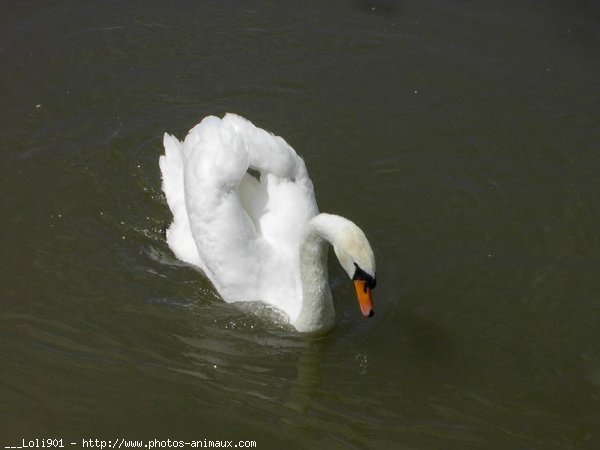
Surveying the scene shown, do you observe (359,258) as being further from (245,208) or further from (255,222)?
(245,208)

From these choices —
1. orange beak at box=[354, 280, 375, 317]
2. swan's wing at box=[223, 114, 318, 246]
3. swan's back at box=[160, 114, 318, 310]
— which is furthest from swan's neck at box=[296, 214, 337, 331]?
swan's wing at box=[223, 114, 318, 246]

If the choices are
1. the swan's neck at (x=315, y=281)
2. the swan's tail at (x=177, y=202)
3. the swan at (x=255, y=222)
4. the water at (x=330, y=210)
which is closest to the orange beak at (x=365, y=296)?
the swan's neck at (x=315, y=281)

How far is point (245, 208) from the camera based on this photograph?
6957 mm

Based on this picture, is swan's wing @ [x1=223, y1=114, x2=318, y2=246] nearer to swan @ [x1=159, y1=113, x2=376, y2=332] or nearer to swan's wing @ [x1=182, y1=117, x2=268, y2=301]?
swan @ [x1=159, y1=113, x2=376, y2=332]

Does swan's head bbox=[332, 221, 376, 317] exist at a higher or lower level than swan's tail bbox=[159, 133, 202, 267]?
higher

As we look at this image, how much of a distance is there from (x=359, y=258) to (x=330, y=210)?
2.34 metres

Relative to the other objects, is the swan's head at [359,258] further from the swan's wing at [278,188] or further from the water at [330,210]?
the swan's wing at [278,188]

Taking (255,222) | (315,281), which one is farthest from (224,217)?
(315,281)

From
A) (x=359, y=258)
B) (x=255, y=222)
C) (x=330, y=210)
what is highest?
(x=359, y=258)

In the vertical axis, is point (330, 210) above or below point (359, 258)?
below

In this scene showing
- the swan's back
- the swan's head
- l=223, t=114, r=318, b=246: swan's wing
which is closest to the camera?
the swan's head

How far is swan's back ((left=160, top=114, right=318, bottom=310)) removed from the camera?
253 inches

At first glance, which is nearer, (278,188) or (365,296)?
(365,296)

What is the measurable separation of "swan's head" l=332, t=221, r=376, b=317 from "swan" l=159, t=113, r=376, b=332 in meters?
0.45
